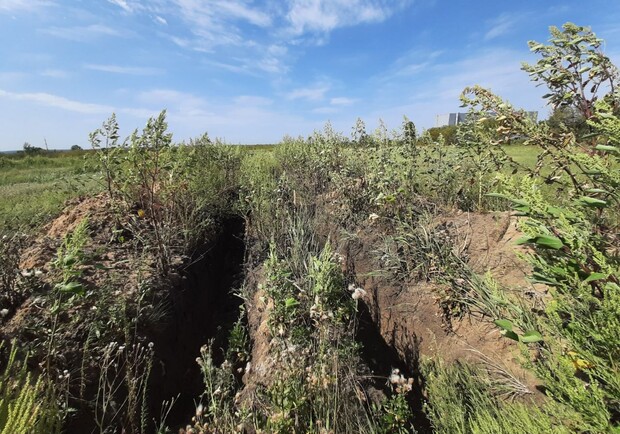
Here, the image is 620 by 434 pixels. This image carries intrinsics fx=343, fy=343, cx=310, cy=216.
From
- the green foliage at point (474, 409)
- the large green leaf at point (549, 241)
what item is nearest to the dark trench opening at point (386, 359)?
the green foliage at point (474, 409)

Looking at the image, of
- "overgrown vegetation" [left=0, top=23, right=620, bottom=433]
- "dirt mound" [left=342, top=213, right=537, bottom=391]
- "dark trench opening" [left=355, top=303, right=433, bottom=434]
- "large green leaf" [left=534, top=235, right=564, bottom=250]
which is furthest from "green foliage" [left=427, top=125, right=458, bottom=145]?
"large green leaf" [left=534, top=235, right=564, bottom=250]

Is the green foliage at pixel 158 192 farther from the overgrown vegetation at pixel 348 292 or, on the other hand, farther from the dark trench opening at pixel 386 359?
the dark trench opening at pixel 386 359

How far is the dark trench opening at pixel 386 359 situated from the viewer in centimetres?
255

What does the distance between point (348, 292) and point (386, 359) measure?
651 mm

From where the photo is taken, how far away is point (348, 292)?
321 centimetres

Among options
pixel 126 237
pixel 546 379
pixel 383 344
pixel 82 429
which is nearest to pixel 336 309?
pixel 383 344


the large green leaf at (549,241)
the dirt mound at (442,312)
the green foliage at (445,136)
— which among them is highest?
the green foliage at (445,136)

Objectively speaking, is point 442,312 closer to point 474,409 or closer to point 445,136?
point 474,409

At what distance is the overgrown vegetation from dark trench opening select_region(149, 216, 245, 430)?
0.05m

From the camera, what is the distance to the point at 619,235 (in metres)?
1.57

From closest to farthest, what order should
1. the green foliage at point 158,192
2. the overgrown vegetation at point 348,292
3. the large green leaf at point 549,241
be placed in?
the large green leaf at point 549,241 → the overgrown vegetation at point 348,292 → the green foliage at point 158,192

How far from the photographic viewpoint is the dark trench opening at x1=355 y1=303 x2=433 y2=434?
8.36 ft

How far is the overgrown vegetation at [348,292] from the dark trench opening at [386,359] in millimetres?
20

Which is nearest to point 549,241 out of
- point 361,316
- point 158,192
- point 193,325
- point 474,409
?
point 474,409
